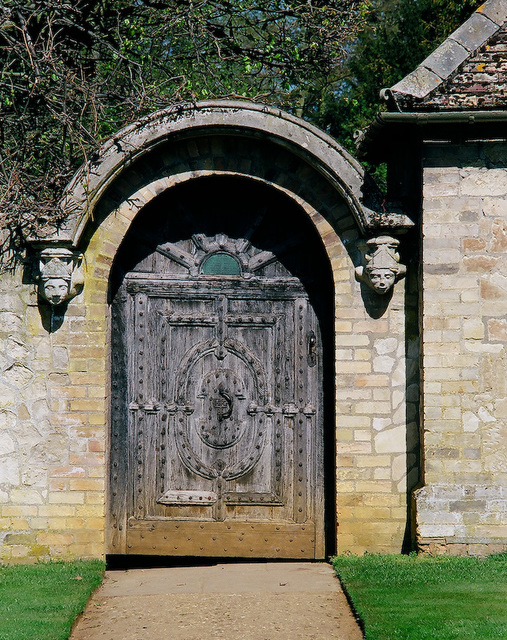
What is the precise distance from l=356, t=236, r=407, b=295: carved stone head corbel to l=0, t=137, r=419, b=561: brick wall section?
0.22 meters

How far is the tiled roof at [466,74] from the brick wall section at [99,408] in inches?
45.2

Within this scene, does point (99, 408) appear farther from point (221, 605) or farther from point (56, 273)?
point (221, 605)

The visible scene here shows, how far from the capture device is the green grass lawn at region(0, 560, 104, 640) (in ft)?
16.9

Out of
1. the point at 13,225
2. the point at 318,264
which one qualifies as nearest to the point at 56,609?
the point at 13,225

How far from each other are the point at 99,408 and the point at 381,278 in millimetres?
2569

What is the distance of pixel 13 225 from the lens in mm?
7031

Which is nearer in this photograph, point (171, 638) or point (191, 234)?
point (171, 638)

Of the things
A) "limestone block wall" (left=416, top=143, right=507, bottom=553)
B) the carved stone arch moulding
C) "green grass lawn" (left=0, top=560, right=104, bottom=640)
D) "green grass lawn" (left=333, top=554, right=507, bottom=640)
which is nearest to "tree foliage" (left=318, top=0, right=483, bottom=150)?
the carved stone arch moulding

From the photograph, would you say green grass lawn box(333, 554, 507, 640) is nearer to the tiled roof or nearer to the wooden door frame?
the wooden door frame

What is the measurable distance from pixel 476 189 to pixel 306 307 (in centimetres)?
179

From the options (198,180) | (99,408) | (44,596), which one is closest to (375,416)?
(99,408)

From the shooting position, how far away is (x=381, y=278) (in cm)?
702

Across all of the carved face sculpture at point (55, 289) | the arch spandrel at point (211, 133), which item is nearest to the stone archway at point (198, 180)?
the arch spandrel at point (211, 133)

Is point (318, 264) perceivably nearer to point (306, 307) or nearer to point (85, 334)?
point (306, 307)
